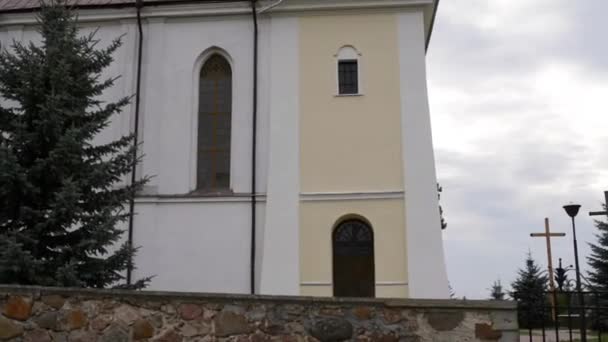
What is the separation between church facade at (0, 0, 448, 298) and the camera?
15039 millimetres

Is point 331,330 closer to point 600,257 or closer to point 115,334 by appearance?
point 115,334

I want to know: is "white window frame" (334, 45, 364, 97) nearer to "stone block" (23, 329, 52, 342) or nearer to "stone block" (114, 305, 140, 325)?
"stone block" (114, 305, 140, 325)

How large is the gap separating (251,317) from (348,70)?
10.4m

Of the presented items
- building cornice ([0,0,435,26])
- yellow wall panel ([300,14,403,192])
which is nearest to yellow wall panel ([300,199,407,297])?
yellow wall panel ([300,14,403,192])

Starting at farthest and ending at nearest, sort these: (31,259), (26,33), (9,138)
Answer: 1. (26,33)
2. (9,138)
3. (31,259)

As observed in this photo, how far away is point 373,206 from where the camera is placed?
15227mm

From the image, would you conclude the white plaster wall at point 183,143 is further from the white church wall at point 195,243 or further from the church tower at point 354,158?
the church tower at point 354,158

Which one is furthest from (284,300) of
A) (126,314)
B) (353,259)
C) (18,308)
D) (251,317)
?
(353,259)

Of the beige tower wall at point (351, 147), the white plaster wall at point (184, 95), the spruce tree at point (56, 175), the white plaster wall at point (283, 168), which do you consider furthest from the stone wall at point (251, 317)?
the white plaster wall at point (184, 95)

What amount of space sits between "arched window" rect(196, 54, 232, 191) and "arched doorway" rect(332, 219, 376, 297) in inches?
120

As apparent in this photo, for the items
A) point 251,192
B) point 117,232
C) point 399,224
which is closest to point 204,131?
point 251,192

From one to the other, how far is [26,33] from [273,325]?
544 inches

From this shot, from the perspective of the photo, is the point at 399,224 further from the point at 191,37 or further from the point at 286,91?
the point at 191,37

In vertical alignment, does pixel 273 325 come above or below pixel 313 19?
below
